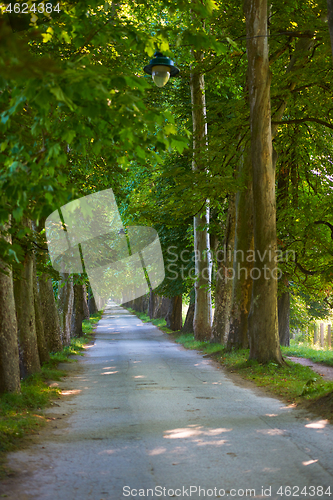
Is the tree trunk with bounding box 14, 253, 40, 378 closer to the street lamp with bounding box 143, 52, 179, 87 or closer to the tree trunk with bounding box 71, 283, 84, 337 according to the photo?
the street lamp with bounding box 143, 52, 179, 87

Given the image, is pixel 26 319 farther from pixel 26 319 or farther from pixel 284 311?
pixel 284 311

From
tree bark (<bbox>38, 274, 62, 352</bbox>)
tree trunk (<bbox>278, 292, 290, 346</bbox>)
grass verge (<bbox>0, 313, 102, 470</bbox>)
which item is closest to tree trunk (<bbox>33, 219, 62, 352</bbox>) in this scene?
tree bark (<bbox>38, 274, 62, 352</bbox>)

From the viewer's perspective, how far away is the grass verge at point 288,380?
810 cm

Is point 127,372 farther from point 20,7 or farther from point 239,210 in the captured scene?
point 20,7

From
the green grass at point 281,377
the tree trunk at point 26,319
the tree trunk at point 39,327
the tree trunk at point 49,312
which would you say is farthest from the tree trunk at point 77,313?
the tree trunk at point 26,319

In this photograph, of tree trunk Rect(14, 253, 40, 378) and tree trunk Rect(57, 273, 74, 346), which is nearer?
tree trunk Rect(14, 253, 40, 378)

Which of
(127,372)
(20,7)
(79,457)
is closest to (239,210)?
(127,372)

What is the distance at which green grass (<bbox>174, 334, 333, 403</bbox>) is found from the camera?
8.96 metres

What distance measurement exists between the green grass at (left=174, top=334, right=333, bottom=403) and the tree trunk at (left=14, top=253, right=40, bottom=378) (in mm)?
5124

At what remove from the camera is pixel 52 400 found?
31.8 ft

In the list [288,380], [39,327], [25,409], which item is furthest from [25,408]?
[288,380]

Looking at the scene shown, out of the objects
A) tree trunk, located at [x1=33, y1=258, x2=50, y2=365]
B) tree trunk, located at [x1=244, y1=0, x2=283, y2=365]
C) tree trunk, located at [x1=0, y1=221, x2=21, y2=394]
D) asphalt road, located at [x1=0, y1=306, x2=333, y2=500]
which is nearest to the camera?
asphalt road, located at [x1=0, y1=306, x2=333, y2=500]

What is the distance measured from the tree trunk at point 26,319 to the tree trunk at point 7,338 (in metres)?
2.56

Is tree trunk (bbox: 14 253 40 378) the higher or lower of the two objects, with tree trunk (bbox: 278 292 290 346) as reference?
higher
